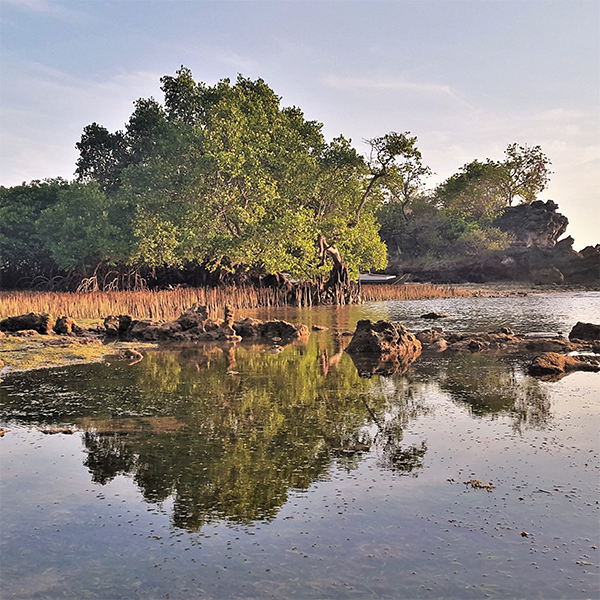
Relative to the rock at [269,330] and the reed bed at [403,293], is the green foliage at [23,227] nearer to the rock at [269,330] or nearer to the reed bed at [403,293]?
the reed bed at [403,293]

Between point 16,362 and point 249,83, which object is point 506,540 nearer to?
point 16,362

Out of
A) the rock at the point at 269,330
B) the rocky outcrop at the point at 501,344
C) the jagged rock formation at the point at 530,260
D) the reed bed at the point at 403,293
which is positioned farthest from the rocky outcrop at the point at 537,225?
the rocky outcrop at the point at 501,344

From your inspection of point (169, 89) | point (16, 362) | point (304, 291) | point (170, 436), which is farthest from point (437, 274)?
point (170, 436)

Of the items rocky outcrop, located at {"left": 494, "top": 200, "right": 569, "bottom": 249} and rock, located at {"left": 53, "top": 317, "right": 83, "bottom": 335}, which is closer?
rock, located at {"left": 53, "top": 317, "right": 83, "bottom": 335}

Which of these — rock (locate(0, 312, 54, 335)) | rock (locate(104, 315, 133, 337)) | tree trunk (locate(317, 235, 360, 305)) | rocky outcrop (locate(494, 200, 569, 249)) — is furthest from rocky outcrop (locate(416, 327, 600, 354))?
rocky outcrop (locate(494, 200, 569, 249))

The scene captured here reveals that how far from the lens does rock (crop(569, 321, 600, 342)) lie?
569 inches

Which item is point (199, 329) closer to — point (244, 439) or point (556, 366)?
point (556, 366)

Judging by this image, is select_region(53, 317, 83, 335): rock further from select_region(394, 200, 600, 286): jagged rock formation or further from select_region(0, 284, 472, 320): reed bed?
select_region(394, 200, 600, 286): jagged rock formation

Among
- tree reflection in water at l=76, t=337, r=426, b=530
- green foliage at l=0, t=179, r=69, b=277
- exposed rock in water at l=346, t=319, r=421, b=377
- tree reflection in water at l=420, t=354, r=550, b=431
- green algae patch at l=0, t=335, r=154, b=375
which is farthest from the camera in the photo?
green foliage at l=0, t=179, r=69, b=277

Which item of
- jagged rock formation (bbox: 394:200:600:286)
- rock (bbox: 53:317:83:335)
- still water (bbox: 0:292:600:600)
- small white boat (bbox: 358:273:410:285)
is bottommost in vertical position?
still water (bbox: 0:292:600:600)

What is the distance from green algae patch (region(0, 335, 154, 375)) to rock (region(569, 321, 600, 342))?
32.0 feet

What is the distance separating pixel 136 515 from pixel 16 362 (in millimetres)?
7996

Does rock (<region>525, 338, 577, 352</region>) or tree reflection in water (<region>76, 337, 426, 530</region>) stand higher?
rock (<region>525, 338, 577, 352</region>)

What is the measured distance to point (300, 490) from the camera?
5.07 m
